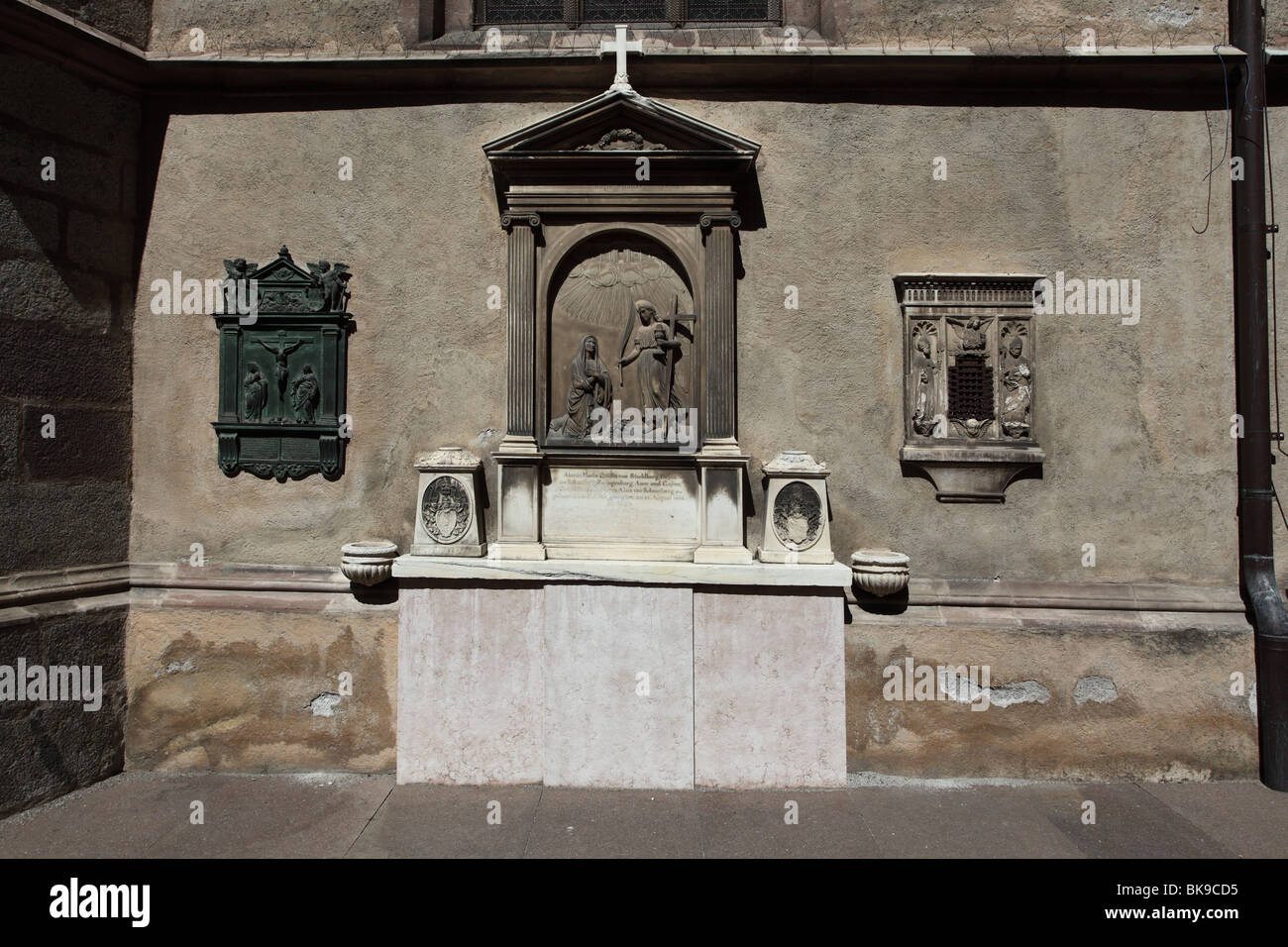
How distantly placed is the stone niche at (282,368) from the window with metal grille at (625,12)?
2.45 meters

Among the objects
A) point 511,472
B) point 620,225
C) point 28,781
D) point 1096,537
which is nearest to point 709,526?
point 511,472

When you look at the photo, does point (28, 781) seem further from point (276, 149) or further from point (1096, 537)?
point (1096, 537)

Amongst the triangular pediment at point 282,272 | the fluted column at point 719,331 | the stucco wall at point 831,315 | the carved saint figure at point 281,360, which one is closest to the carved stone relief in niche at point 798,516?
the stucco wall at point 831,315

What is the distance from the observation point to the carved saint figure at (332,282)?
206 inches

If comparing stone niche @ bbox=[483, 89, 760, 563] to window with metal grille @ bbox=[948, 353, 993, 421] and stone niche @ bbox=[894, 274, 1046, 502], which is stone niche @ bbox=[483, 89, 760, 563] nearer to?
stone niche @ bbox=[894, 274, 1046, 502]

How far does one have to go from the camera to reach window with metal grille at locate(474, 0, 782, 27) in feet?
18.4

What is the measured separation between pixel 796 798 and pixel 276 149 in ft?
19.7

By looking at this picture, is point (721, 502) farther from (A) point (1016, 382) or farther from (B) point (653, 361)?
(A) point (1016, 382)

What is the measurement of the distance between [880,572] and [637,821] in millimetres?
2286

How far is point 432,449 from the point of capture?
5270mm

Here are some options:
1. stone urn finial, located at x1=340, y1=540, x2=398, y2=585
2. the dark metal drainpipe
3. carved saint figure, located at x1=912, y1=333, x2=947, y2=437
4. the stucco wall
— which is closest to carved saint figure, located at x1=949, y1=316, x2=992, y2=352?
carved saint figure, located at x1=912, y1=333, x2=947, y2=437

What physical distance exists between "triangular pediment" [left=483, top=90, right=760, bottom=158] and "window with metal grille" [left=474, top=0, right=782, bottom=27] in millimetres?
1023

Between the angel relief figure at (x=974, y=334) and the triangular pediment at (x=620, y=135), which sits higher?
the triangular pediment at (x=620, y=135)

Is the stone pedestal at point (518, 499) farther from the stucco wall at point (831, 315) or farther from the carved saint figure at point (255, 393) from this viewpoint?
the carved saint figure at point (255, 393)
